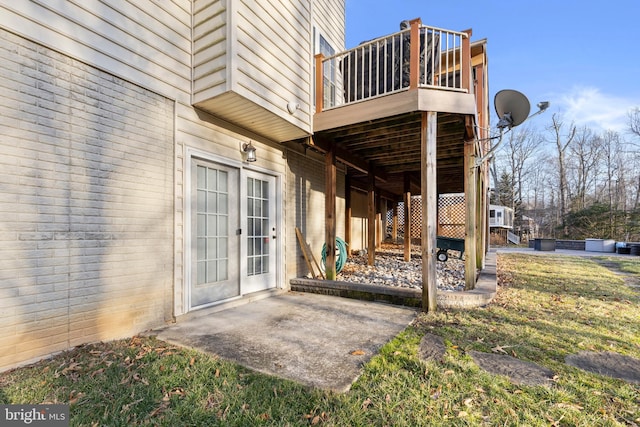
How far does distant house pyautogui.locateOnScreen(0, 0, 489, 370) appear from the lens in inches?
89.7

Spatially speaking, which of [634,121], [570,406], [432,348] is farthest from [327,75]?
[634,121]

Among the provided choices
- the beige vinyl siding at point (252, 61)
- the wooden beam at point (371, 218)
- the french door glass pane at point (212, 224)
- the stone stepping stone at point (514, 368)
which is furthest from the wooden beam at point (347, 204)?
the stone stepping stone at point (514, 368)

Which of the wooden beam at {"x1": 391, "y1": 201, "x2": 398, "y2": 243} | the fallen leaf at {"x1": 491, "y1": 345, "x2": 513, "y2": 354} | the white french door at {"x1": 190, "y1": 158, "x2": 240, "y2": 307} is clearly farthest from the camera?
the wooden beam at {"x1": 391, "y1": 201, "x2": 398, "y2": 243}

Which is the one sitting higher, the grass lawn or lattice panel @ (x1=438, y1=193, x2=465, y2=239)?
lattice panel @ (x1=438, y1=193, x2=465, y2=239)

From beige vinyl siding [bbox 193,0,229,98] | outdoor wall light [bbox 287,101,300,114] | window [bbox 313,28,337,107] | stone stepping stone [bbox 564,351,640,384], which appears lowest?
stone stepping stone [bbox 564,351,640,384]

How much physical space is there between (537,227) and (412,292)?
2719cm

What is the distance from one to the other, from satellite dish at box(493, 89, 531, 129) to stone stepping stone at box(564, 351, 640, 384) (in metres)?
3.04

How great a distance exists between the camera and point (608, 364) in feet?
7.55

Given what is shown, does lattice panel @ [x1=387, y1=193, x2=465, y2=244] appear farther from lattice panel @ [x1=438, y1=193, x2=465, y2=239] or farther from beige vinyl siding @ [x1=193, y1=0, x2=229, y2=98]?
beige vinyl siding @ [x1=193, y1=0, x2=229, y2=98]

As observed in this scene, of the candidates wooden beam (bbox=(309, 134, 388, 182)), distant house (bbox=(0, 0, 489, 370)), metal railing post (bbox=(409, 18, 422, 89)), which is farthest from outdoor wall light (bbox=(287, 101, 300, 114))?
metal railing post (bbox=(409, 18, 422, 89))

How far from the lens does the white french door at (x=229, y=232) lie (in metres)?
3.60

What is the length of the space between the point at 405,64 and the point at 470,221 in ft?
8.77

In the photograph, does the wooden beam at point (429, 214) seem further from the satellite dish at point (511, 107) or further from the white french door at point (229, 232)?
the white french door at point (229, 232)

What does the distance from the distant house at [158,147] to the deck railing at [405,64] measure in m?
0.05
